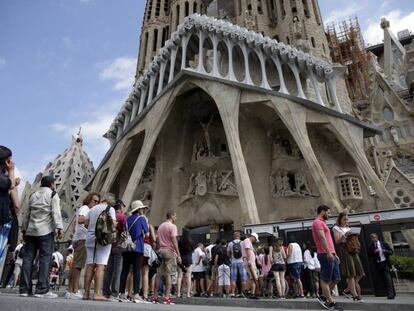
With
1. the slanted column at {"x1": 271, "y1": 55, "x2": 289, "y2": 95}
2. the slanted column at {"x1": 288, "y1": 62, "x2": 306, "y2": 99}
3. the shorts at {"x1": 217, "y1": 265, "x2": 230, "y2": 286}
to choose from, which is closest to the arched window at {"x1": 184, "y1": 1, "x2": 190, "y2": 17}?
the slanted column at {"x1": 271, "y1": 55, "x2": 289, "y2": 95}

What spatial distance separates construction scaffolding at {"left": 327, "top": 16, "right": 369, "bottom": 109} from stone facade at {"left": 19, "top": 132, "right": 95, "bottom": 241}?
1140 inches

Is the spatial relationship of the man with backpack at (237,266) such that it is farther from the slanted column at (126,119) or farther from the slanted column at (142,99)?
the slanted column at (126,119)

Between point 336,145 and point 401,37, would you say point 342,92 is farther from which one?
point 401,37

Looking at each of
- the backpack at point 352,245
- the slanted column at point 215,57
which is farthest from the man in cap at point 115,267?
the slanted column at point 215,57

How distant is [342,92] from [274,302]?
761 inches

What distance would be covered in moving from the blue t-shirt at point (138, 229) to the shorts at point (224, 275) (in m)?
2.88

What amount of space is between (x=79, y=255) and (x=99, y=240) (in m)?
1.25

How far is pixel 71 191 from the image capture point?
2981cm

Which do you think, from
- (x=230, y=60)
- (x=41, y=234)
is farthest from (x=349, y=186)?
(x=41, y=234)

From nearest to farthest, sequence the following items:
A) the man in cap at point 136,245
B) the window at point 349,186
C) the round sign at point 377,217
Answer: the man in cap at point 136,245 → the round sign at point 377,217 → the window at point 349,186

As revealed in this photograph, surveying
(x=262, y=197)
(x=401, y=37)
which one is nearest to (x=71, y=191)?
(x=262, y=197)

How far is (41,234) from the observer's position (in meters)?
4.03

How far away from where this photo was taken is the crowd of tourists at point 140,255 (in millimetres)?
4078

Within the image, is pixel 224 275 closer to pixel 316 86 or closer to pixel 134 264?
pixel 134 264
